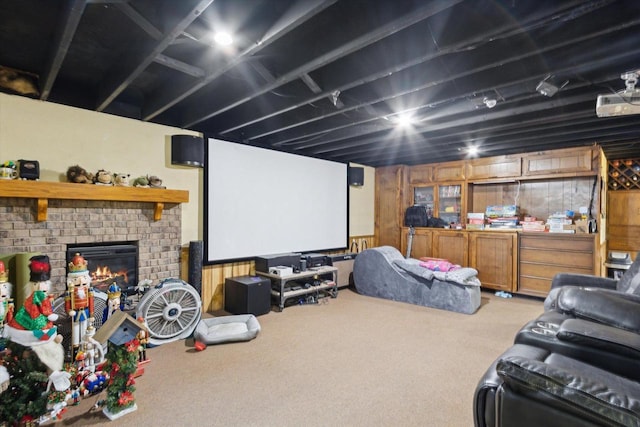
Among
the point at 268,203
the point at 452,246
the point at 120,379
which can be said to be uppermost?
the point at 268,203

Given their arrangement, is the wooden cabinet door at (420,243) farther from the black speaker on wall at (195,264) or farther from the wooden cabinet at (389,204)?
the black speaker on wall at (195,264)

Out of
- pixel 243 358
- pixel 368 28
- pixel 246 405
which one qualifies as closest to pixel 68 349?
pixel 243 358

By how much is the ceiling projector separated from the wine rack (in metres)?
4.35

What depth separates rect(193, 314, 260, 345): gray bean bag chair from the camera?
2.99m

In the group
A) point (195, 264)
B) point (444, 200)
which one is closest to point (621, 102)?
point (444, 200)

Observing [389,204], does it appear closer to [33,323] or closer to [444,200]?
[444,200]

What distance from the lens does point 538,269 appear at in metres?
4.68

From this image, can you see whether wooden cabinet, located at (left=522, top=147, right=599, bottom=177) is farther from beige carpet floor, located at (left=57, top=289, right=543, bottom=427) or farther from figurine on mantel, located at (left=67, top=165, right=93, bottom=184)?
figurine on mantel, located at (left=67, top=165, right=93, bottom=184)

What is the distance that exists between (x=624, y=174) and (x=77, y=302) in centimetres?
806

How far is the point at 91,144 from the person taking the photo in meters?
3.15

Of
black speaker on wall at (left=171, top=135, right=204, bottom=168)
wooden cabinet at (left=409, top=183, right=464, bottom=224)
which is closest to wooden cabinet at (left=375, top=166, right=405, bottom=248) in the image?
wooden cabinet at (left=409, top=183, right=464, bottom=224)

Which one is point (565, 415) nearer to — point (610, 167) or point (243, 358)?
point (243, 358)

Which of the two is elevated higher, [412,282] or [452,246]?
[452,246]

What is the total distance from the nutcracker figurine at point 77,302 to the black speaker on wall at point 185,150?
61.6 inches
